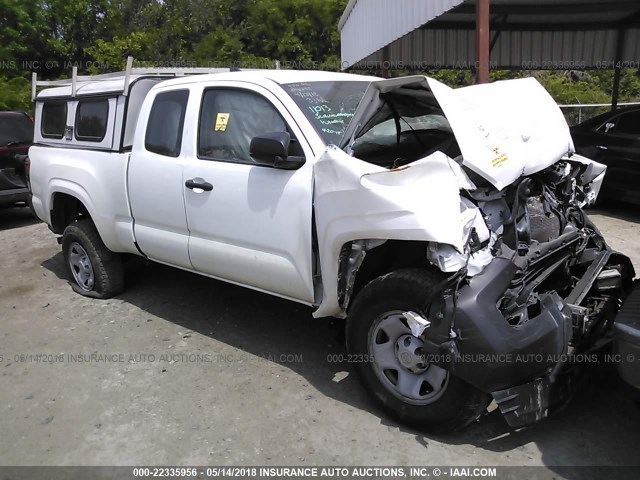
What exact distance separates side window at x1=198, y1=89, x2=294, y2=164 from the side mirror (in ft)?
0.88

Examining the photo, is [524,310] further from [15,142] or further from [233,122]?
[15,142]

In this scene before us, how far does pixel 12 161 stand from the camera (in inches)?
350

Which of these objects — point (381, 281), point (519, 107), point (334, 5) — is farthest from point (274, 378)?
point (334, 5)

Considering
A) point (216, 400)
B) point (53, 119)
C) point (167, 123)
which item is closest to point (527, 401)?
point (216, 400)

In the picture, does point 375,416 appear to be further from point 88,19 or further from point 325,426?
point 88,19

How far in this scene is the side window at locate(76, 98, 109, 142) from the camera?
5.23 m

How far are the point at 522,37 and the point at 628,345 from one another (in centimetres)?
1290

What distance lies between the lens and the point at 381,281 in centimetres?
328

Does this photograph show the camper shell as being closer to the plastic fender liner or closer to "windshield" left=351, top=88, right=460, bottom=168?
"windshield" left=351, top=88, right=460, bottom=168

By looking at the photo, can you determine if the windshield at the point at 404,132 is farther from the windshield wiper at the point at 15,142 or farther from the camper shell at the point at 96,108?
the windshield wiper at the point at 15,142

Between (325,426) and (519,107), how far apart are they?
2.22 metres

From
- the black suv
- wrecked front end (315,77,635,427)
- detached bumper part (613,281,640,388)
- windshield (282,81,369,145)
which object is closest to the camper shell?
windshield (282,81,369,145)

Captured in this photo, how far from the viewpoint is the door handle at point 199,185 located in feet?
13.5

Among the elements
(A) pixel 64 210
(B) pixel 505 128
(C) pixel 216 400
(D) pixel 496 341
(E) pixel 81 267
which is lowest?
(C) pixel 216 400
